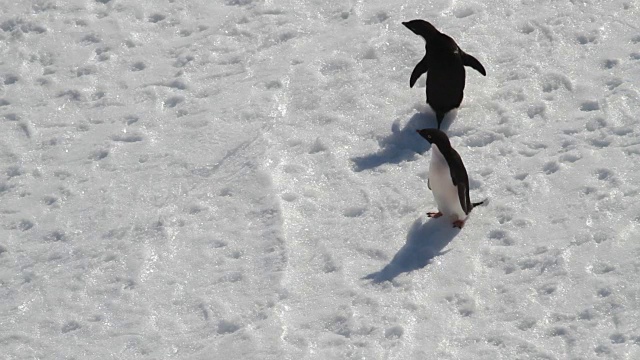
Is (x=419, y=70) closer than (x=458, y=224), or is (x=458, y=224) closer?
(x=458, y=224)

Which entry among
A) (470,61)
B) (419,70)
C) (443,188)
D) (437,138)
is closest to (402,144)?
(419,70)

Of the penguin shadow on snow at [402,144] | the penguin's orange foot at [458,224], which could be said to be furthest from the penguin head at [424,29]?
the penguin's orange foot at [458,224]

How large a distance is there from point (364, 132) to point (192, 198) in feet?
3.70

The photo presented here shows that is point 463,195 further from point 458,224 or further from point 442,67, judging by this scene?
point 442,67

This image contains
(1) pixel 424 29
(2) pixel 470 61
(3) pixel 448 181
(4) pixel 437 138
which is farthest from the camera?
(2) pixel 470 61

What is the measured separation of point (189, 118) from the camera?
703 centimetres

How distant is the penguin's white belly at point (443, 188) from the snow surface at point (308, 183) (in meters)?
0.10

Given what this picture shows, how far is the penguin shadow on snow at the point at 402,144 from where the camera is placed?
640 cm

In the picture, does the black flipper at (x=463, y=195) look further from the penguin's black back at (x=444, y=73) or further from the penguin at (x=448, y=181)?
the penguin's black back at (x=444, y=73)

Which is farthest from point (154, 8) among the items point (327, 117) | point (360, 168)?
point (360, 168)

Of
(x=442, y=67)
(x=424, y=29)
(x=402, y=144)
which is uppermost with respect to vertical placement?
(x=424, y=29)

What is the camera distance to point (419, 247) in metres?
5.71

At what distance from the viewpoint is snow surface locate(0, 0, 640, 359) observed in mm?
5332

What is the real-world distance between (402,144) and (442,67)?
0.51 m
